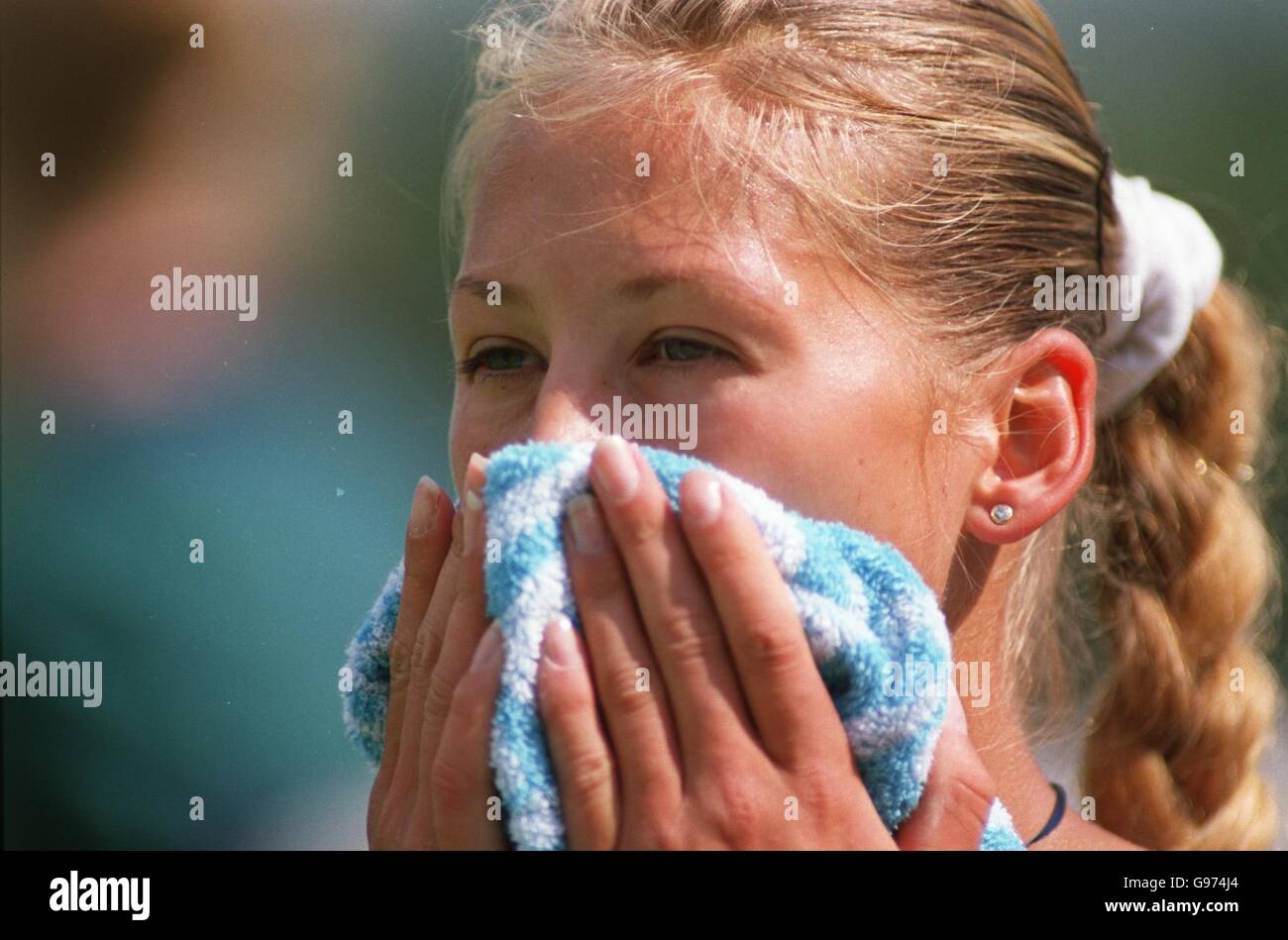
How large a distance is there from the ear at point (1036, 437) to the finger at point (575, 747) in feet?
2.41

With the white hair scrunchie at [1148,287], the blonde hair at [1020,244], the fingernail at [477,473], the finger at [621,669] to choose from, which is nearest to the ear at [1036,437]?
the blonde hair at [1020,244]

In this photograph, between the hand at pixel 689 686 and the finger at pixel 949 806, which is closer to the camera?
the hand at pixel 689 686

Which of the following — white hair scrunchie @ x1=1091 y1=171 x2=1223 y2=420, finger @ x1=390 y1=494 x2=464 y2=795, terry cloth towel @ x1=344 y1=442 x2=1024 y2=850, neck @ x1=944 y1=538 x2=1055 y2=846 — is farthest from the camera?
white hair scrunchie @ x1=1091 y1=171 x2=1223 y2=420

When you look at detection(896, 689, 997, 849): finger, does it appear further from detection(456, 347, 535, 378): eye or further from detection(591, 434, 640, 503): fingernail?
detection(456, 347, 535, 378): eye

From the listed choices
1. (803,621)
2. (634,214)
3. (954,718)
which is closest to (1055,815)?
(954,718)

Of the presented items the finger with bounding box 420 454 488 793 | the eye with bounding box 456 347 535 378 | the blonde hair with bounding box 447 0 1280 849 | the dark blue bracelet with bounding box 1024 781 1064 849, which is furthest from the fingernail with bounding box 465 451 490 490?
the dark blue bracelet with bounding box 1024 781 1064 849

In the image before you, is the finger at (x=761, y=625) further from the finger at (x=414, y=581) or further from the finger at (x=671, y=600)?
the finger at (x=414, y=581)

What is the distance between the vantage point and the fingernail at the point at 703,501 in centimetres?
151

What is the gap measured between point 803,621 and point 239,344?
257 centimetres

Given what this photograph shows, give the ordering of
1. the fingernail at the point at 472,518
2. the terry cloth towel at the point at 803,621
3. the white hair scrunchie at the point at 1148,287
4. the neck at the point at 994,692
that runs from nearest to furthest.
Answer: the terry cloth towel at the point at 803,621
the fingernail at the point at 472,518
the neck at the point at 994,692
the white hair scrunchie at the point at 1148,287

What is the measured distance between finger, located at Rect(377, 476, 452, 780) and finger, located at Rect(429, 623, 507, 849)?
235 mm

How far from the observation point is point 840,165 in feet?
6.24

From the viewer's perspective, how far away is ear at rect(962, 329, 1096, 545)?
77.2 inches

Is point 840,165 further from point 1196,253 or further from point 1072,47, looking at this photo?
point 1072,47
